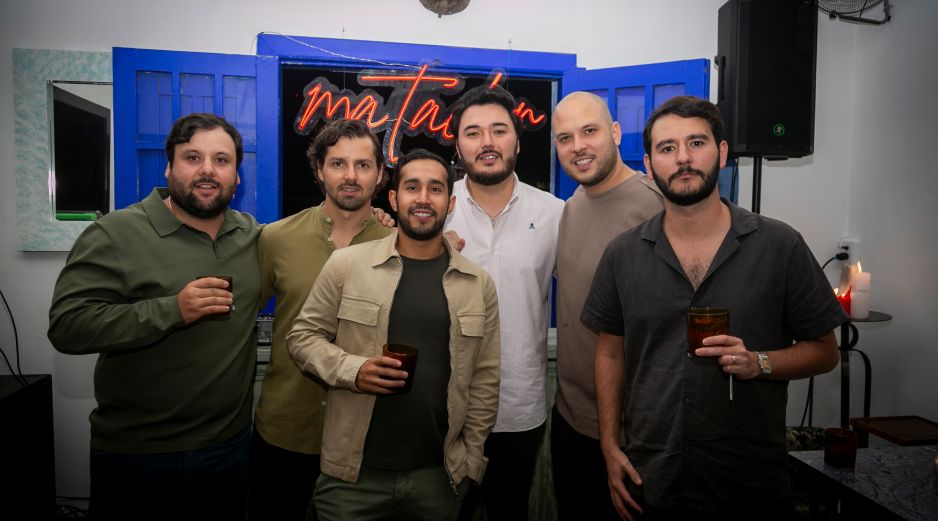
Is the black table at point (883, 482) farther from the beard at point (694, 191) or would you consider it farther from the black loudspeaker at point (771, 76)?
the black loudspeaker at point (771, 76)

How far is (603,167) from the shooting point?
2.25 metres

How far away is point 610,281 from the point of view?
1891 millimetres

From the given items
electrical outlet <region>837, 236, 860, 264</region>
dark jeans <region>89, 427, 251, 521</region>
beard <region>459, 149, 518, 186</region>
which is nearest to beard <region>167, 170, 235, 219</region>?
dark jeans <region>89, 427, 251, 521</region>

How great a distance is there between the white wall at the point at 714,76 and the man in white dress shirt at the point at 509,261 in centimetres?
195

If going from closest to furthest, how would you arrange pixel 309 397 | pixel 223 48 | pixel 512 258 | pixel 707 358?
pixel 707 358 < pixel 309 397 < pixel 512 258 < pixel 223 48

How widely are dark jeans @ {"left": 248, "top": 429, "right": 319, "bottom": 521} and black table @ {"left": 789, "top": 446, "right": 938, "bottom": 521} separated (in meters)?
1.77

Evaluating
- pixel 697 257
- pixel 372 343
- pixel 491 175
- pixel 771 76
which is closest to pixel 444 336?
pixel 372 343

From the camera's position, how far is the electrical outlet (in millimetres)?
4051

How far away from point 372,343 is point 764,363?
1221mm

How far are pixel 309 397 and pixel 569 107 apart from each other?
5.20ft

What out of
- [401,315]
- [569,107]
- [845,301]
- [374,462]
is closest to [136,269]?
[401,315]

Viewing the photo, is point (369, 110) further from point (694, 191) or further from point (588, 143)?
→ point (694, 191)

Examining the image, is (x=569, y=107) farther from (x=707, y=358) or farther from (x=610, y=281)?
(x=707, y=358)

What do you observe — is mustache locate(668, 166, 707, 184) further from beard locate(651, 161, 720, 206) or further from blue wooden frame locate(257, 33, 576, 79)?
blue wooden frame locate(257, 33, 576, 79)
